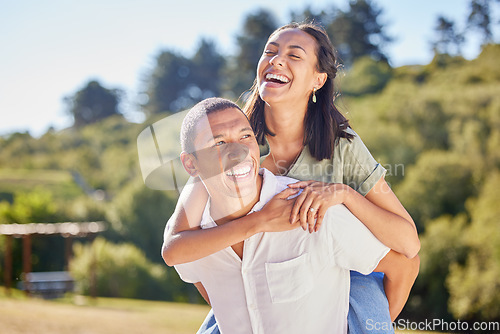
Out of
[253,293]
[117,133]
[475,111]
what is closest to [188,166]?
[253,293]

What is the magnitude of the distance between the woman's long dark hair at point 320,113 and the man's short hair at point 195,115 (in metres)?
0.59

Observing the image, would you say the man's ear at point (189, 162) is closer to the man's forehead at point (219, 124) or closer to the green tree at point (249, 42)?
the man's forehead at point (219, 124)

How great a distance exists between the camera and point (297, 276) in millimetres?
1775

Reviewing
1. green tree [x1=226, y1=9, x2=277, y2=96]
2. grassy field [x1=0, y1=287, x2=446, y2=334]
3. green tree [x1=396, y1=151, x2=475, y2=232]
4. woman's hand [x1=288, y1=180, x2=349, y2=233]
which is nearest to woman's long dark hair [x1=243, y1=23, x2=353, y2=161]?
woman's hand [x1=288, y1=180, x2=349, y2=233]

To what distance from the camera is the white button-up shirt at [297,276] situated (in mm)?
1785

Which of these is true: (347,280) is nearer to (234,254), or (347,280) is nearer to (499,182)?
(234,254)

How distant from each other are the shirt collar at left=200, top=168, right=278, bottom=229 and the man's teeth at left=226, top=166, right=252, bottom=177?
14 centimetres

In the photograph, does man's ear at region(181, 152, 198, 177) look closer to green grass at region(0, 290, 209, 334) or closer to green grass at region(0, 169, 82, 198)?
green grass at region(0, 290, 209, 334)

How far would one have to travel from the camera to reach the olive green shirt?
2281mm

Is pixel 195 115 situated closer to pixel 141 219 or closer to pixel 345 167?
pixel 345 167

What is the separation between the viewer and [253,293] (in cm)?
182

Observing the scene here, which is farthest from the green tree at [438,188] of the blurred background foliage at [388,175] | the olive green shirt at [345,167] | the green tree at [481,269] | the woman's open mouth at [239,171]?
the woman's open mouth at [239,171]

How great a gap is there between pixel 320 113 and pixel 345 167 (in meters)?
0.29

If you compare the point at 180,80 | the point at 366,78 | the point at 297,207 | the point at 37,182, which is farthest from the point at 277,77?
the point at 180,80
